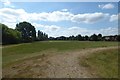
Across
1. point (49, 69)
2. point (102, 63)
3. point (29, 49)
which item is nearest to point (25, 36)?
point (29, 49)

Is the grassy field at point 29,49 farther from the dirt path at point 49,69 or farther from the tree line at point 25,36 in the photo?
the tree line at point 25,36

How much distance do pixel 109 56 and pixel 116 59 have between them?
81 cm

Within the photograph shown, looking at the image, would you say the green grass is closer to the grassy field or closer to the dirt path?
the dirt path

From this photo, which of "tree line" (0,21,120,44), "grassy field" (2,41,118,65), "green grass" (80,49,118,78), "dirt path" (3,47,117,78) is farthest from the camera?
"tree line" (0,21,120,44)

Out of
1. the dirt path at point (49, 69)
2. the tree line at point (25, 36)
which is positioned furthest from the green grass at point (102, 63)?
the tree line at point (25, 36)

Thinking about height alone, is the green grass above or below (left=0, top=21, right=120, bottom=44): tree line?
below

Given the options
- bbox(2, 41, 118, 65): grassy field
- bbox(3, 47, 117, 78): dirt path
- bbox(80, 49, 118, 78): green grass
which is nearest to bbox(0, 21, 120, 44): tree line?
bbox(2, 41, 118, 65): grassy field

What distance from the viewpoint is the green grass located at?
15791 mm

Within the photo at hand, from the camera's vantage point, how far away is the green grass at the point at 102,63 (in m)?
15.8

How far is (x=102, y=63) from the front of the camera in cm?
1841

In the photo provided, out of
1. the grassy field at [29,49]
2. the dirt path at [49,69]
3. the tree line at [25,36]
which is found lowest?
the dirt path at [49,69]

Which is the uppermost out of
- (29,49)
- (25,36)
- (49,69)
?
(25,36)

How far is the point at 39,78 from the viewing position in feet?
43.8

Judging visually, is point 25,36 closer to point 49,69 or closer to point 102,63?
point 102,63
